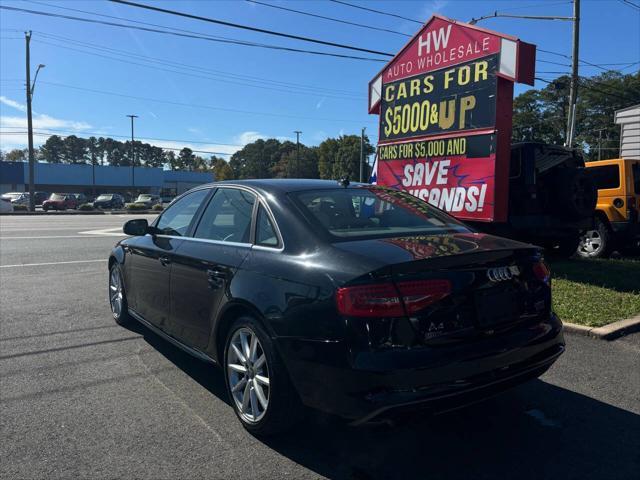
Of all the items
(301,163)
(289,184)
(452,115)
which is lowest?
(289,184)

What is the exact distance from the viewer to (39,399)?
376 cm

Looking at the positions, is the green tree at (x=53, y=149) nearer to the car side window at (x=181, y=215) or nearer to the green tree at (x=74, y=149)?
the green tree at (x=74, y=149)

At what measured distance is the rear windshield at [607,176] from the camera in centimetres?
974

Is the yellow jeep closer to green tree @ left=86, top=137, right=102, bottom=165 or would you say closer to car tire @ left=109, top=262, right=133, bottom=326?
car tire @ left=109, top=262, right=133, bottom=326

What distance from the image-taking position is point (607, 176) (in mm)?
9898

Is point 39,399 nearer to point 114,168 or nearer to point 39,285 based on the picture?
point 39,285

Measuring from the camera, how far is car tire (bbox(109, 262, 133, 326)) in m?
5.54

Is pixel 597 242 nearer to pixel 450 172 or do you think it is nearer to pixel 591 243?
pixel 591 243

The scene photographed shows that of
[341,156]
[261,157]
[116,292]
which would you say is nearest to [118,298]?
[116,292]

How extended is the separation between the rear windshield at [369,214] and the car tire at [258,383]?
0.81 m

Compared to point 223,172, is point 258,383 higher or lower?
lower

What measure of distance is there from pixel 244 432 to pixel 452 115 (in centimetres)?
668

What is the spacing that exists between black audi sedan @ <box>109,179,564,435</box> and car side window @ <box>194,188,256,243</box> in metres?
0.01

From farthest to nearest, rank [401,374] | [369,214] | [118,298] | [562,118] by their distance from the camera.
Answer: [562,118]
[118,298]
[369,214]
[401,374]
